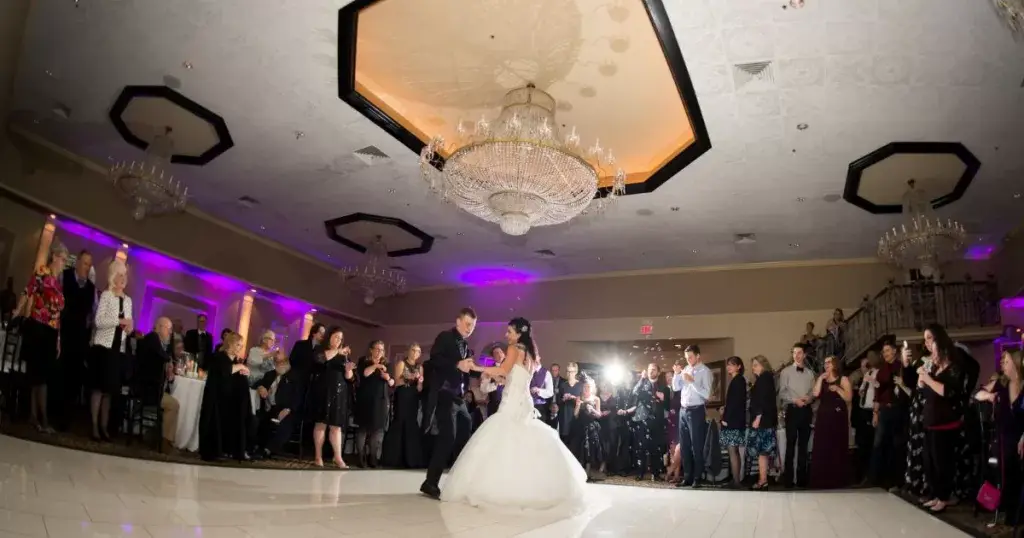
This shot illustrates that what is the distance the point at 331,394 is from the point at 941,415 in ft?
19.9

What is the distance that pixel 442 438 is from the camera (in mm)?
4551

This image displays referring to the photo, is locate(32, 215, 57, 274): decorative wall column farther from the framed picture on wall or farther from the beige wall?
the framed picture on wall

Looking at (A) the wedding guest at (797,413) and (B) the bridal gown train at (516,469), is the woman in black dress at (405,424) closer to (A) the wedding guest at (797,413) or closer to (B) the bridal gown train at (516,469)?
(B) the bridal gown train at (516,469)

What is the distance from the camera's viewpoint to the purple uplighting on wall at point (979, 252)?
11109mm

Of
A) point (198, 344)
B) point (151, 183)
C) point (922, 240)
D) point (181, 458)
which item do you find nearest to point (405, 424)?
point (181, 458)

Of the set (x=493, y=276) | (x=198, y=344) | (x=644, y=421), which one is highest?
(x=493, y=276)

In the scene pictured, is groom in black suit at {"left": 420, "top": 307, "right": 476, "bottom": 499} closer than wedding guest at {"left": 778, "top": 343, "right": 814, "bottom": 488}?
Yes

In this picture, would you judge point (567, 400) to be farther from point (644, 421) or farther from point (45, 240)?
point (45, 240)

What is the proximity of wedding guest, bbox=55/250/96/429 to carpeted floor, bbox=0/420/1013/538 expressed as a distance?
68 cm

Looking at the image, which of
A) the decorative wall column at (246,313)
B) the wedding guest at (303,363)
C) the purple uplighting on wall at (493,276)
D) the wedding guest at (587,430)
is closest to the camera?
the wedding guest at (303,363)

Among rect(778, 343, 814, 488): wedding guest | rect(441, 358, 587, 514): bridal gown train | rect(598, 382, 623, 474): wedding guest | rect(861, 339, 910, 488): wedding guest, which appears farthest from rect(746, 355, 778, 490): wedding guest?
rect(441, 358, 587, 514): bridal gown train

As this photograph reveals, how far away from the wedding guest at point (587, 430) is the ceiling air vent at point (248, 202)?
21.7ft

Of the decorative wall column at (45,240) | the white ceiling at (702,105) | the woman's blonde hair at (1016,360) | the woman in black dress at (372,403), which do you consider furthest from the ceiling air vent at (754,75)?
the decorative wall column at (45,240)

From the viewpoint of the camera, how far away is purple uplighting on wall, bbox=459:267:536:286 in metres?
14.5
